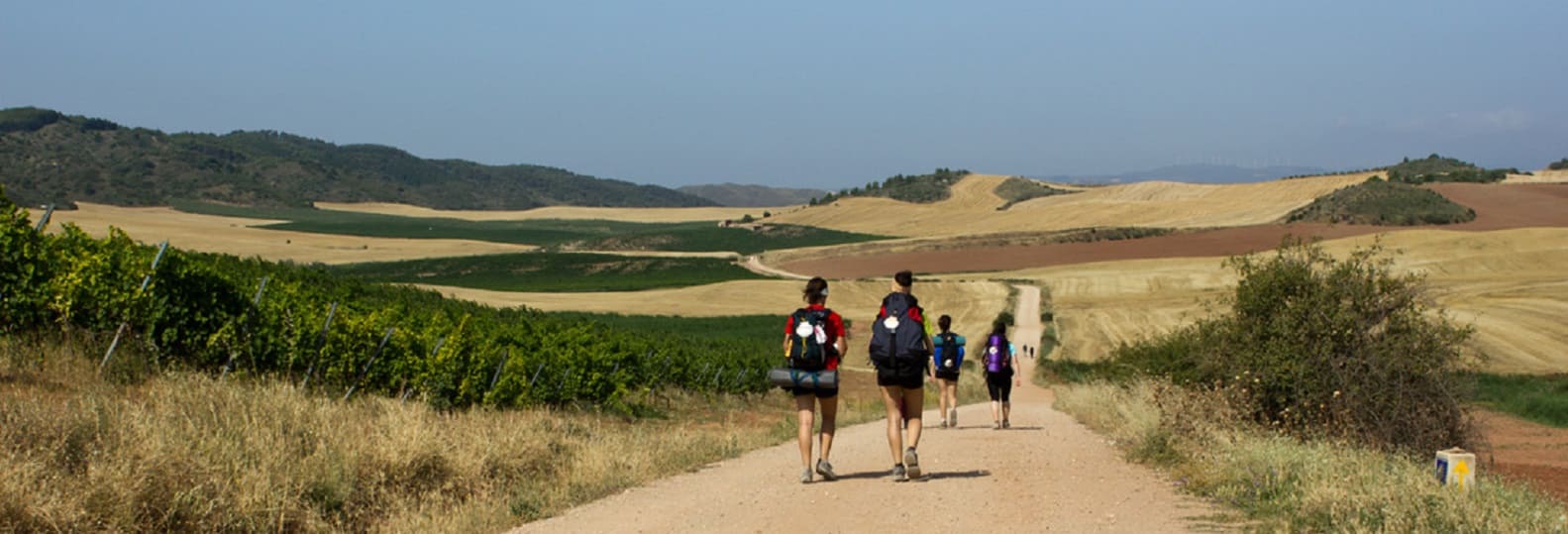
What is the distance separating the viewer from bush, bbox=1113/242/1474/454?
607 inches

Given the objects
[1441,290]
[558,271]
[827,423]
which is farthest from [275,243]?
[827,423]

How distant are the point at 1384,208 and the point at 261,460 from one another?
354 ft

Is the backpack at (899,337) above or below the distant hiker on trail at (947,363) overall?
above

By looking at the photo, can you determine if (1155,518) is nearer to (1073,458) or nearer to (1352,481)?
(1352,481)

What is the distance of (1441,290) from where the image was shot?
61.4 m

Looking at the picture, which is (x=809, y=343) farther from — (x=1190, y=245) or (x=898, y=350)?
(x=1190, y=245)

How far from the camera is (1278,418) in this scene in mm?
16312

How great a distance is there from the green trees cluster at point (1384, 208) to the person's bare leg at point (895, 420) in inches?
3581

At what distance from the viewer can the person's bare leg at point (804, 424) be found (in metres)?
11.9

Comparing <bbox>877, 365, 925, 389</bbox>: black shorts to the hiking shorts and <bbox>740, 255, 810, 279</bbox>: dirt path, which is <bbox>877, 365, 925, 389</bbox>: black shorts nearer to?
the hiking shorts

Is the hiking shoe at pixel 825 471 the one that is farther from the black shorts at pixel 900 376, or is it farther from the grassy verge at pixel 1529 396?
the grassy verge at pixel 1529 396

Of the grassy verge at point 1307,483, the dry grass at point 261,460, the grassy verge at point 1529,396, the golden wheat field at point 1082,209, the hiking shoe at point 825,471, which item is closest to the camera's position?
the grassy verge at point 1307,483

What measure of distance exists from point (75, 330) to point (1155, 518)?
406 inches

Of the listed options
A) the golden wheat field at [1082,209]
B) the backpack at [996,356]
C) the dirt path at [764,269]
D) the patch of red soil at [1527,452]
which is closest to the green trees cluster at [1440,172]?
the golden wheat field at [1082,209]
